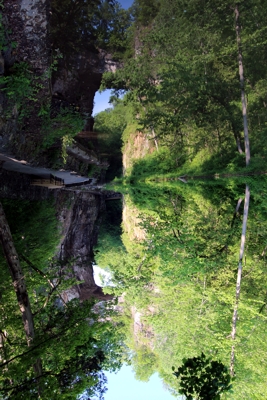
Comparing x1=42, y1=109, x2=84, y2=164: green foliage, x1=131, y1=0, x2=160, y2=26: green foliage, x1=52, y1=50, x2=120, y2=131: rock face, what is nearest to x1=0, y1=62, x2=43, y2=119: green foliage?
x1=42, y1=109, x2=84, y2=164: green foliage

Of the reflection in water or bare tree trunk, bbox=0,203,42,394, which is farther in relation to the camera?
the reflection in water

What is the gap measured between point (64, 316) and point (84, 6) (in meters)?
18.1

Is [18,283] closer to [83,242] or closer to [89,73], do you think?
[83,242]

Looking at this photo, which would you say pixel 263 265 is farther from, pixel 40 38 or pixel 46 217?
pixel 40 38

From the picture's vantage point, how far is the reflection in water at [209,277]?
392 inches

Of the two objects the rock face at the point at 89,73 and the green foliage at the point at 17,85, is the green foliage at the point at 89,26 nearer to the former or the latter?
the rock face at the point at 89,73

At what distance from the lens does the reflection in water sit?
9.96 m

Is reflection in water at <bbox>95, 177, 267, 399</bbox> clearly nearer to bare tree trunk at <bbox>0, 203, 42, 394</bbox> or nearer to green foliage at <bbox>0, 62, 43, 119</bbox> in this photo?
bare tree trunk at <bbox>0, 203, 42, 394</bbox>

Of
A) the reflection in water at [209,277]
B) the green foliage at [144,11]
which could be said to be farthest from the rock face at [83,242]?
the green foliage at [144,11]

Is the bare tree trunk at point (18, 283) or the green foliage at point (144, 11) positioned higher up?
the green foliage at point (144, 11)

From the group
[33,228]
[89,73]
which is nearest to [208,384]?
[33,228]

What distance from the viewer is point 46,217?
12.7 m

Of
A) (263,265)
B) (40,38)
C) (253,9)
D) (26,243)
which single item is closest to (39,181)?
(26,243)

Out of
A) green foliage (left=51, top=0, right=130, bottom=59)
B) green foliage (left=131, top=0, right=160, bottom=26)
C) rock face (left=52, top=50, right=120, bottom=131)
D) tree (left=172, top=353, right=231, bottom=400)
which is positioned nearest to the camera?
tree (left=172, top=353, right=231, bottom=400)
